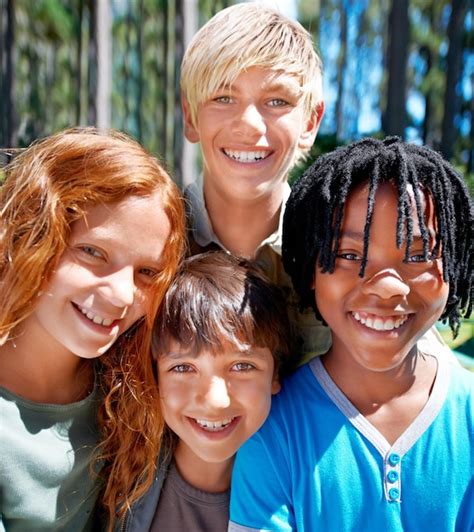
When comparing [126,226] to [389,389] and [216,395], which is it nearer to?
[216,395]

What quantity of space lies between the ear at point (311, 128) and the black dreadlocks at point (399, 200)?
805 millimetres

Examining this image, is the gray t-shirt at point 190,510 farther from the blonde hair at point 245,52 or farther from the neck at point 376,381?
the blonde hair at point 245,52

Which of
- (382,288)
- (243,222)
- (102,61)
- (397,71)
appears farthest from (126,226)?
(102,61)

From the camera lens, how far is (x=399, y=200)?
5.58 ft

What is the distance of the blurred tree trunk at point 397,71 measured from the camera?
7145 mm

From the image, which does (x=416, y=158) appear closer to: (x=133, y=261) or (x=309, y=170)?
(x=309, y=170)

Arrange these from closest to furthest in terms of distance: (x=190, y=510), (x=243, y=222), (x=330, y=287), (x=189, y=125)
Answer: (x=330, y=287), (x=190, y=510), (x=243, y=222), (x=189, y=125)

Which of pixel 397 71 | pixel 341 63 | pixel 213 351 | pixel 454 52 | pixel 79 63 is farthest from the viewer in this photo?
Result: pixel 79 63

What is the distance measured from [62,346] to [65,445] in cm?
29

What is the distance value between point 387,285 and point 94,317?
31.3 inches

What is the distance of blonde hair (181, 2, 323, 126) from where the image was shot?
8.01ft

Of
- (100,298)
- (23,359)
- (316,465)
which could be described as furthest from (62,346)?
(316,465)

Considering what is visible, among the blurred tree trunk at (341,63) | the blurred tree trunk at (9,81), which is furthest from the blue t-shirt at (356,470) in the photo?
the blurred tree trunk at (9,81)

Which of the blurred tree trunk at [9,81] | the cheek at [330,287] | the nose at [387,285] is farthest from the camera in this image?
the blurred tree trunk at [9,81]
